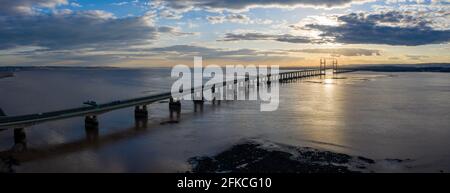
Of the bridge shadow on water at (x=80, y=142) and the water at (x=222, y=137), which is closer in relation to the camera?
the water at (x=222, y=137)

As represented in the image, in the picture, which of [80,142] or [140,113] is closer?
[80,142]

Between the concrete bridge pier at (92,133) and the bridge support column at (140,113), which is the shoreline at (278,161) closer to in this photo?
the concrete bridge pier at (92,133)

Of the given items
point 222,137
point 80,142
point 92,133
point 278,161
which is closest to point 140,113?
point 92,133

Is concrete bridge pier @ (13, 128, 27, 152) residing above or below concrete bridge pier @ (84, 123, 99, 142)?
above

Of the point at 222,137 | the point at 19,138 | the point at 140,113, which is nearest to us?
the point at 19,138

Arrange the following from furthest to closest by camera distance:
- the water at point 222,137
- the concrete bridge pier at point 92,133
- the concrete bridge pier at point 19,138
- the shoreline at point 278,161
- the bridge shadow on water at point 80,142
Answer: the concrete bridge pier at point 92,133
the concrete bridge pier at point 19,138
the bridge shadow on water at point 80,142
the water at point 222,137
the shoreline at point 278,161

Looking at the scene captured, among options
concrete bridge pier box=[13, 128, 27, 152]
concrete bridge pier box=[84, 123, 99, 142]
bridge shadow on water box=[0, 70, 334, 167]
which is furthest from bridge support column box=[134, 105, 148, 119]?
concrete bridge pier box=[13, 128, 27, 152]

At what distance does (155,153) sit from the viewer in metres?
19.8

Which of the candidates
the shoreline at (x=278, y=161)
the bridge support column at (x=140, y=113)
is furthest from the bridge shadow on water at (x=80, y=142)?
the shoreline at (x=278, y=161)

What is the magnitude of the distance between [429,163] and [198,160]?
11166mm

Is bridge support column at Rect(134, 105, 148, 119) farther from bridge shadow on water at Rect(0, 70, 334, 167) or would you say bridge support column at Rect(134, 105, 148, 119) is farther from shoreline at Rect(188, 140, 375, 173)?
shoreline at Rect(188, 140, 375, 173)

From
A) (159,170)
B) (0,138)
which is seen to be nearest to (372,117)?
(159,170)

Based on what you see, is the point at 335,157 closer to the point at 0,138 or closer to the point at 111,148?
the point at 111,148

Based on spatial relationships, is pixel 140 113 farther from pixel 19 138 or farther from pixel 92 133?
pixel 19 138
